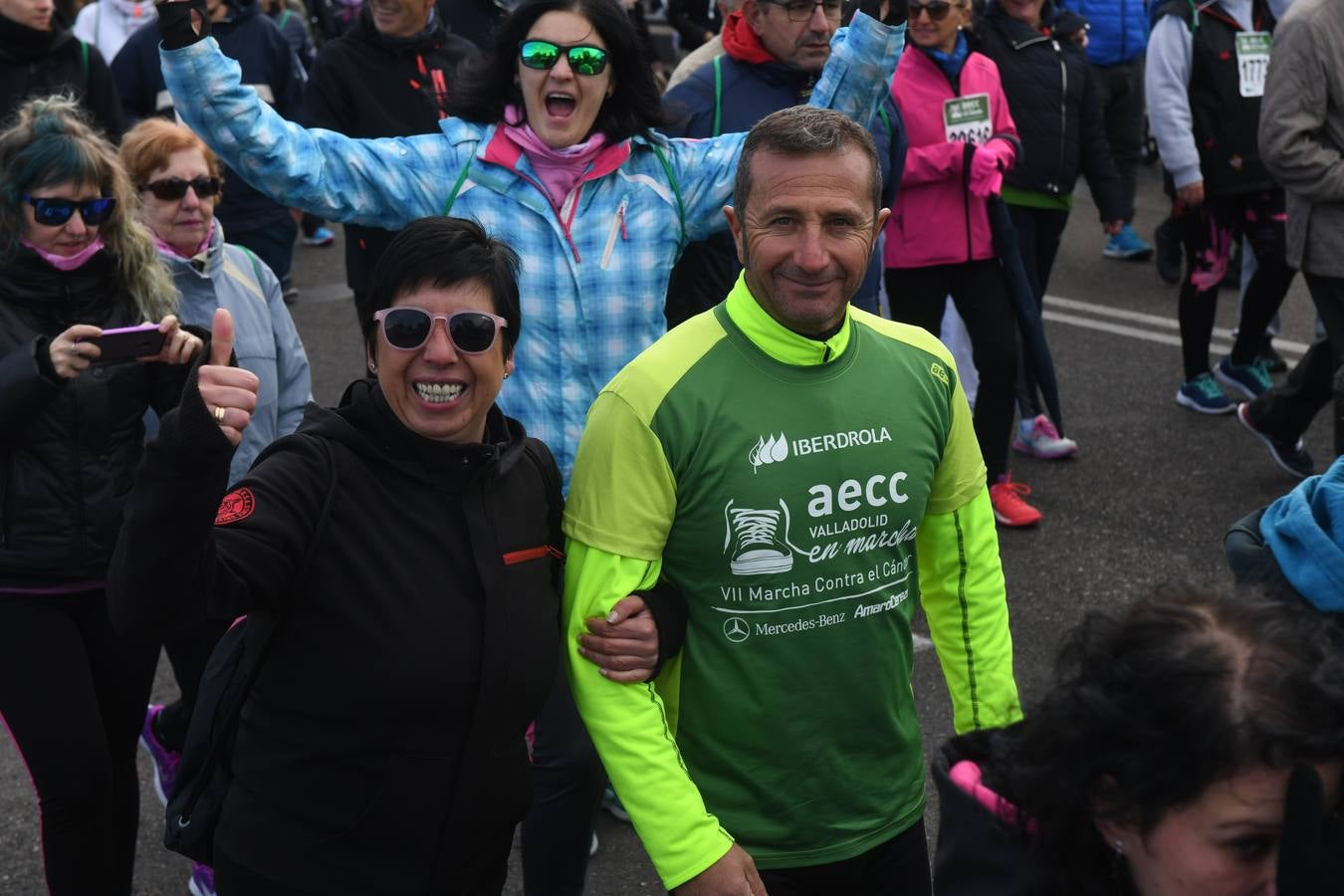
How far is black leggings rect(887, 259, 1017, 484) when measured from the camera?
6.10 meters

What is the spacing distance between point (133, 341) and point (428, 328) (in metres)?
0.79

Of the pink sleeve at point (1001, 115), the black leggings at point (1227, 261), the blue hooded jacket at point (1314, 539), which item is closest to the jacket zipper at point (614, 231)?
the blue hooded jacket at point (1314, 539)

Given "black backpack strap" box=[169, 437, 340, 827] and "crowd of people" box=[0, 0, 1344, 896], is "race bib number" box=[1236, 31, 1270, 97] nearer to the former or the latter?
"crowd of people" box=[0, 0, 1344, 896]

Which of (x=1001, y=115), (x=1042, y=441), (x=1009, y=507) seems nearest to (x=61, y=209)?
(x=1001, y=115)

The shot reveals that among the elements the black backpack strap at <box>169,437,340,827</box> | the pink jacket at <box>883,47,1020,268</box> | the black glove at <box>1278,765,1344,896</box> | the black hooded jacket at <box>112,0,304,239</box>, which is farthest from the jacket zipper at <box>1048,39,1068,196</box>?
the black glove at <box>1278,765,1344,896</box>

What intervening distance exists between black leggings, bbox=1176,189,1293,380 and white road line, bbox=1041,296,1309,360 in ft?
3.97

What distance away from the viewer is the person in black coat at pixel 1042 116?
A: 6.78 m

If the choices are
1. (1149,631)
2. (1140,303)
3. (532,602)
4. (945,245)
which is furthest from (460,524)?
(1140,303)

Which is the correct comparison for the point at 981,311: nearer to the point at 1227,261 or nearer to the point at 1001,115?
the point at 1001,115

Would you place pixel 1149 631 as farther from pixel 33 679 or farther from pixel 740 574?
pixel 33 679

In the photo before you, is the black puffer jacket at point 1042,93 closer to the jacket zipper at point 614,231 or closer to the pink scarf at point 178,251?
the jacket zipper at point 614,231

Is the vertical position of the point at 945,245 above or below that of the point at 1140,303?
above

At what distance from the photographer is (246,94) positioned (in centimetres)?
380

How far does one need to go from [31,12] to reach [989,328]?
3921 millimetres
